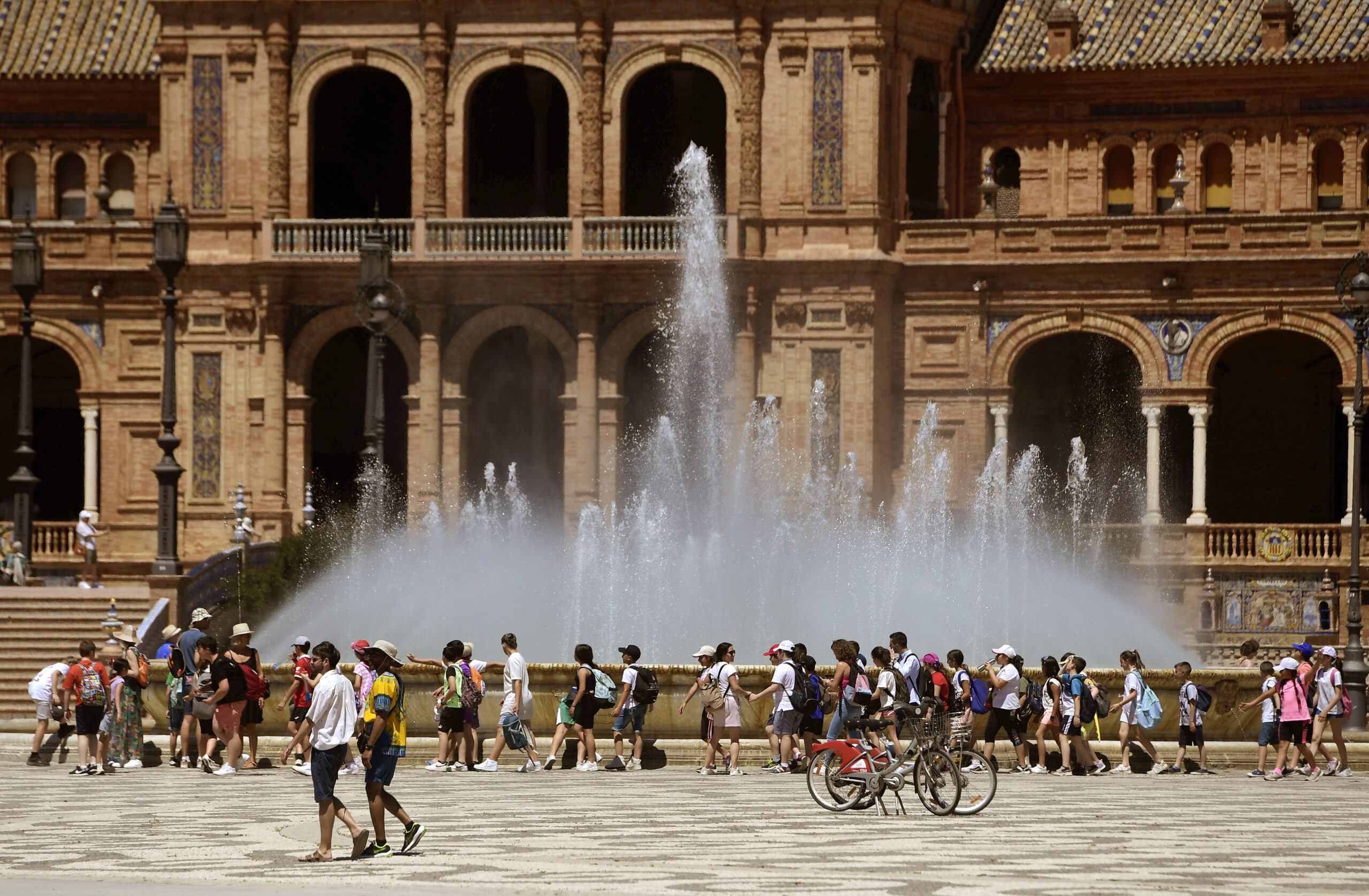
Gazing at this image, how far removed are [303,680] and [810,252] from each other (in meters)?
18.7

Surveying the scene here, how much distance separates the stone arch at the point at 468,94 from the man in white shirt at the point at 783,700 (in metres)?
19.1

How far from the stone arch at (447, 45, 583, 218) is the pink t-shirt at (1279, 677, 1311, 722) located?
20.2 m

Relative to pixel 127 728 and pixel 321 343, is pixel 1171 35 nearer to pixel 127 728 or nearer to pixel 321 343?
pixel 321 343

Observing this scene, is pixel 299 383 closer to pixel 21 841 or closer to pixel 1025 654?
pixel 1025 654

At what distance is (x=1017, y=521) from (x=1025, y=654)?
28.2ft

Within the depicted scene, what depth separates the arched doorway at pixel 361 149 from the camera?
44.0 m

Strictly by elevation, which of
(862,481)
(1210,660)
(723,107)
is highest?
(723,107)

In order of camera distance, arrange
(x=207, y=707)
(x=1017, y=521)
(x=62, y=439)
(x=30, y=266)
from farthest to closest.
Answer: (x=62, y=439) → (x=1017, y=521) → (x=30, y=266) → (x=207, y=707)

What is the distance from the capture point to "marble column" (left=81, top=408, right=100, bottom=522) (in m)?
41.8

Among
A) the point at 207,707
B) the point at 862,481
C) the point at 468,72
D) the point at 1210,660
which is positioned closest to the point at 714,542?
the point at 862,481

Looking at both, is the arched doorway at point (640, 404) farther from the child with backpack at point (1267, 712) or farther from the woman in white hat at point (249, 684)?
the child with backpack at point (1267, 712)

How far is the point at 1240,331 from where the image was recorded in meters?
40.1

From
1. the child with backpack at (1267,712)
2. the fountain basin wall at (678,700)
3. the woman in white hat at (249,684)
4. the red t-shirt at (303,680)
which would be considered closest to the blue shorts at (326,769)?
the woman in white hat at (249,684)

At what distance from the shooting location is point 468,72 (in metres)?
41.1
